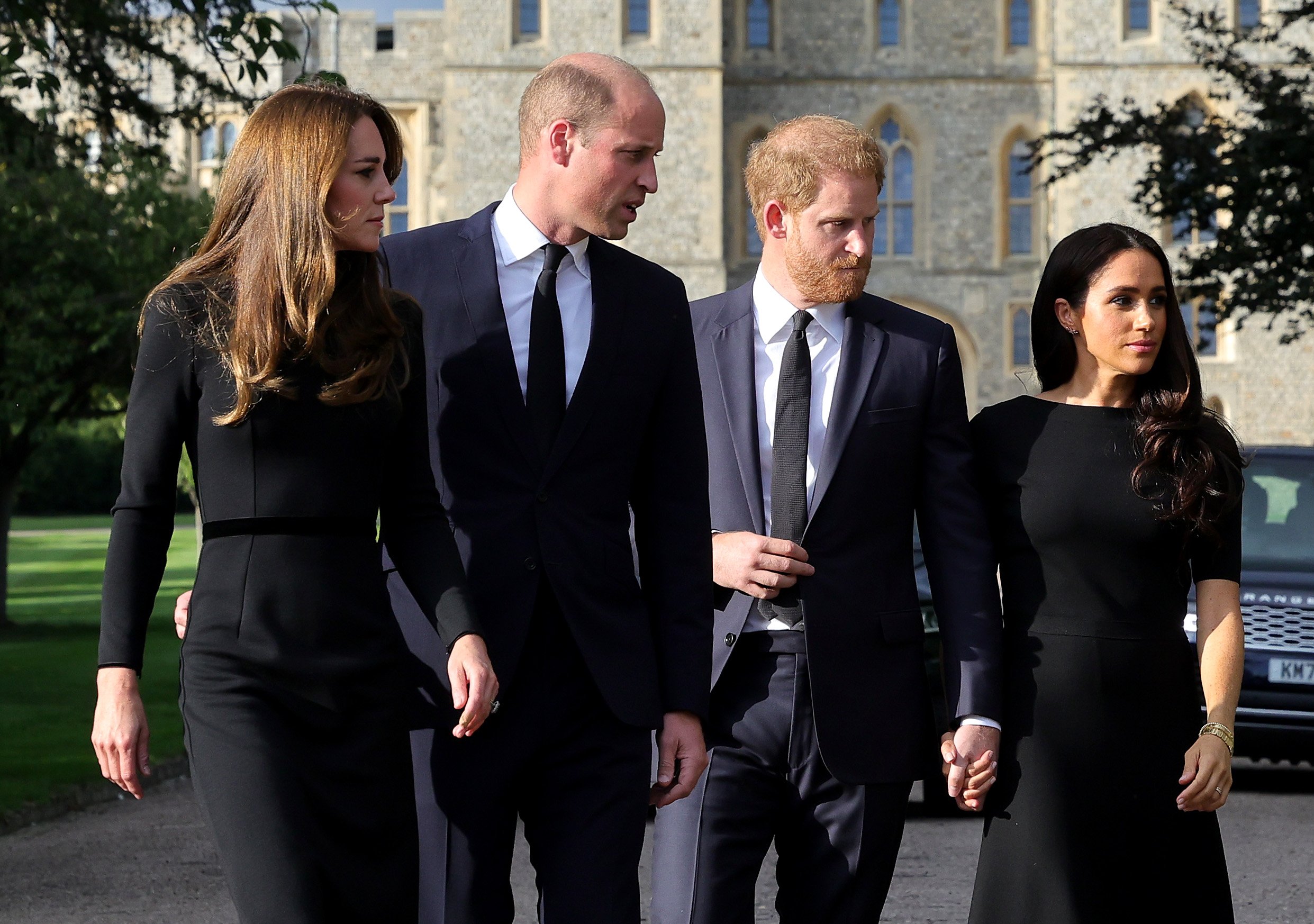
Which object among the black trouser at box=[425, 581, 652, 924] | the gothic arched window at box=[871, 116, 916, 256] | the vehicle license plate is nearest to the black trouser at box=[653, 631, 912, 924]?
the black trouser at box=[425, 581, 652, 924]

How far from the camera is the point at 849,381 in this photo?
355 centimetres

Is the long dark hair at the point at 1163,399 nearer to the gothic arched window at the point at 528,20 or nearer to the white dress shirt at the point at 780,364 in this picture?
the white dress shirt at the point at 780,364

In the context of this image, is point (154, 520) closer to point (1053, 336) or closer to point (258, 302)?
point (258, 302)

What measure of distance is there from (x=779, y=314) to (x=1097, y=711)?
3.31ft

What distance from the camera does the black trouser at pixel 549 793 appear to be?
296 cm

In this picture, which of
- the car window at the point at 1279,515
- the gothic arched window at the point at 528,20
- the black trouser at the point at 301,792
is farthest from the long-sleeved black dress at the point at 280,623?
the gothic arched window at the point at 528,20

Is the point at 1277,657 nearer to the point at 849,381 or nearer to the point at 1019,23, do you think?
the point at 849,381

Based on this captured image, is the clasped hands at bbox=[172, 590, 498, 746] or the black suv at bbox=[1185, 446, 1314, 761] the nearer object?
the clasped hands at bbox=[172, 590, 498, 746]

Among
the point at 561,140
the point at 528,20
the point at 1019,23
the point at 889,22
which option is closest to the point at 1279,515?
the point at 561,140

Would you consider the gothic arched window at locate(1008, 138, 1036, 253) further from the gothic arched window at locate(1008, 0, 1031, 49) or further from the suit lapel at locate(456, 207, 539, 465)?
the suit lapel at locate(456, 207, 539, 465)

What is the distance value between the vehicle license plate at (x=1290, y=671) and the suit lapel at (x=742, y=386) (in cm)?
568

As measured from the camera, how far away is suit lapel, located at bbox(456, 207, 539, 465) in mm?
3043

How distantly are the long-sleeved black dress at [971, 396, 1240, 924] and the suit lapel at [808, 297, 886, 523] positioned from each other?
37cm

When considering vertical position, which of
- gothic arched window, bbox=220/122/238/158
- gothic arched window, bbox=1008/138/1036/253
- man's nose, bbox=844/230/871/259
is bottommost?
man's nose, bbox=844/230/871/259
